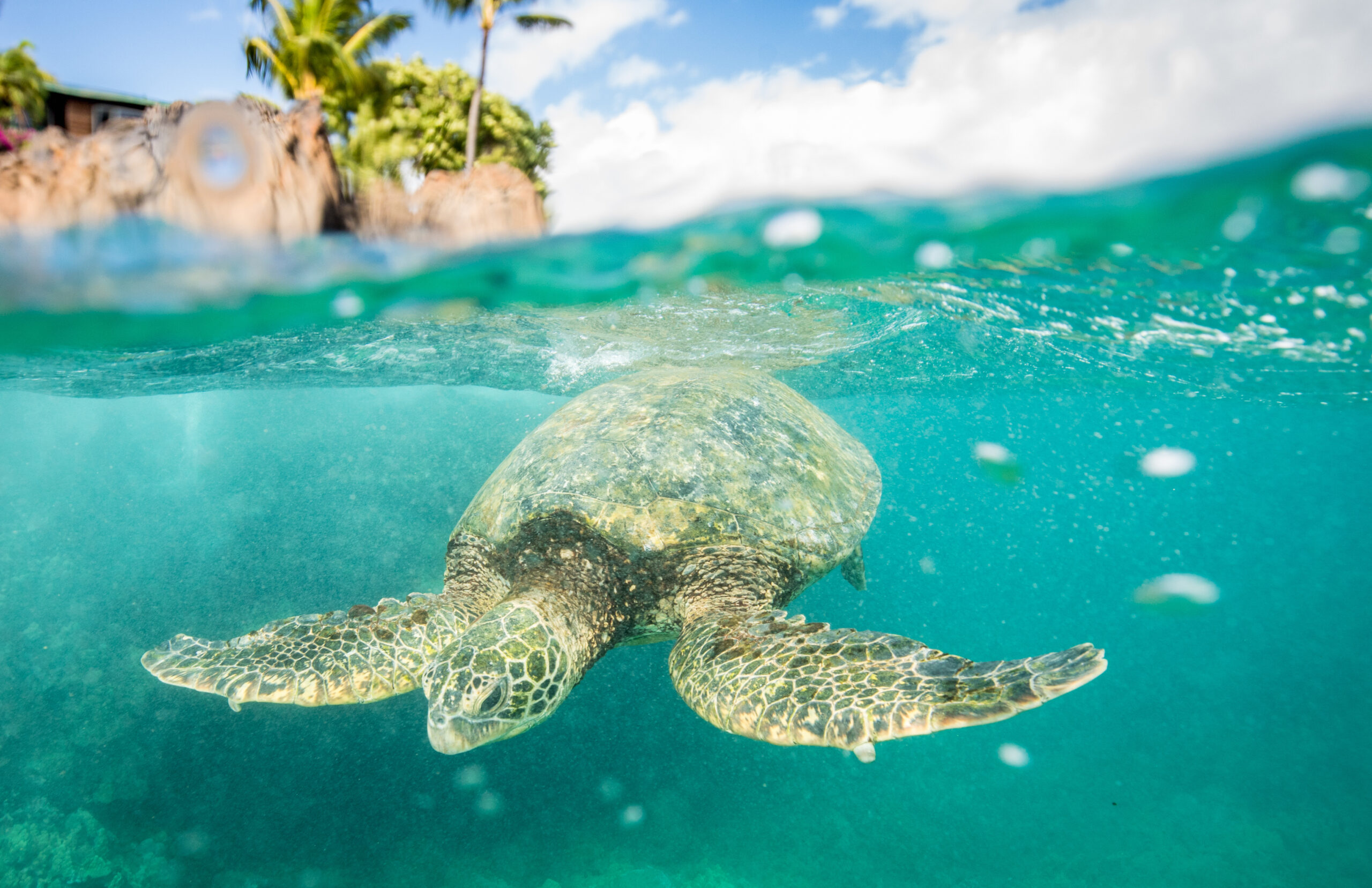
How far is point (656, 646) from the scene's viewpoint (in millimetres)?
9836

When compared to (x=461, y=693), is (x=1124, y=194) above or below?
above

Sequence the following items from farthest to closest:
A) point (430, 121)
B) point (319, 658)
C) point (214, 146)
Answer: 1. point (430, 121)
2. point (214, 146)
3. point (319, 658)

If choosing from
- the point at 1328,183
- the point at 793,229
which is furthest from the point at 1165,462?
the point at 793,229

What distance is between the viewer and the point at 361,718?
7520 mm

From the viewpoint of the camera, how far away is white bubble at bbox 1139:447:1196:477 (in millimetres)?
41688

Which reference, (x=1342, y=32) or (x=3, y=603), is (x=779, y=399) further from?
(x=3, y=603)

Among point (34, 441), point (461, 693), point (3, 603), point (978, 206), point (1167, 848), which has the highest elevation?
point (978, 206)

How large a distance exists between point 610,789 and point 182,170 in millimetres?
7862

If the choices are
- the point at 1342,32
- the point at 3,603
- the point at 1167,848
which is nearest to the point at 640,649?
the point at 1167,848

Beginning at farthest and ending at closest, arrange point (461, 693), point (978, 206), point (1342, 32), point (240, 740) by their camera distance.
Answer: point (240, 740), point (978, 206), point (461, 693), point (1342, 32)

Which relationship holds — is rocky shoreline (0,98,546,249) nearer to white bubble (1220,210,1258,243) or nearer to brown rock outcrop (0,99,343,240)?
brown rock outcrop (0,99,343,240)

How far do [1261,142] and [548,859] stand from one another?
29.9ft

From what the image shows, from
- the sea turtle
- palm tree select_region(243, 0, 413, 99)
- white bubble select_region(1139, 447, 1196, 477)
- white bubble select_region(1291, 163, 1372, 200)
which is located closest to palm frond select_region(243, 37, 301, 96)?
palm tree select_region(243, 0, 413, 99)

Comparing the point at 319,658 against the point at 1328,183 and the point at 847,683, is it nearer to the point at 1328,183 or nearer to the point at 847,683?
the point at 847,683
